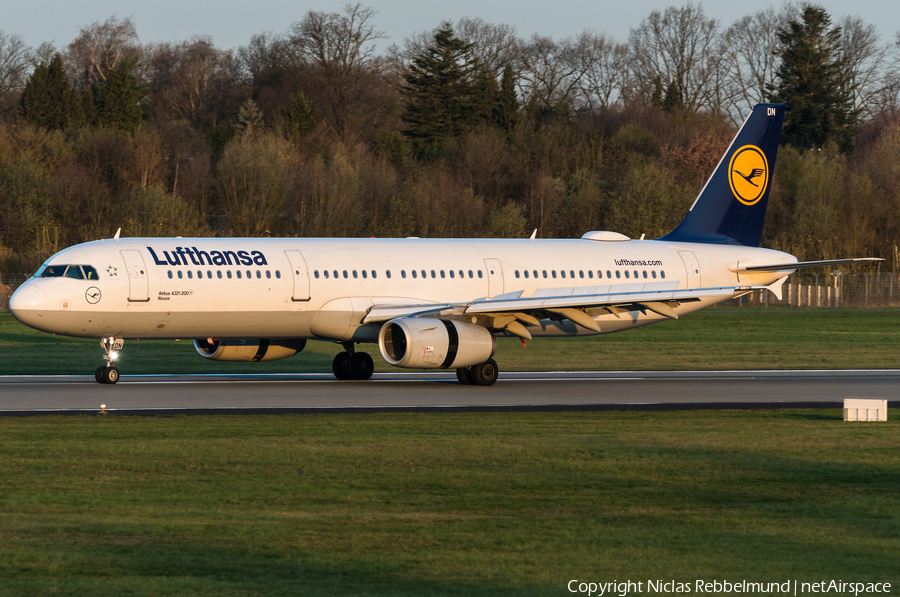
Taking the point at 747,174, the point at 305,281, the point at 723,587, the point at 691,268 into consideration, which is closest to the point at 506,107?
the point at 747,174

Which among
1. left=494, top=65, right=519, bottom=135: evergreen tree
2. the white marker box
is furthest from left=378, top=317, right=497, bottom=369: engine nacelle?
left=494, top=65, right=519, bottom=135: evergreen tree

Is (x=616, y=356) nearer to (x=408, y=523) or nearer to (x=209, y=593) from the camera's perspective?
(x=408, y=523)

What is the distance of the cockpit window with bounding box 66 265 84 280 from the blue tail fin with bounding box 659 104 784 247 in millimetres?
17724

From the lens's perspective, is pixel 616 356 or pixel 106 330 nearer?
pixel 106 330

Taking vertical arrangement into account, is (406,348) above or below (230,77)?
below

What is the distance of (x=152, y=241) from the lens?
29.0 m

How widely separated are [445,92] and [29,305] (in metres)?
76.8

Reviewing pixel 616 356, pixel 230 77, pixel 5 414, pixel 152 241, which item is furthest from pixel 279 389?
pixel 230 77

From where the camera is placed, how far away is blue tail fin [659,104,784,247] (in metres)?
36.0

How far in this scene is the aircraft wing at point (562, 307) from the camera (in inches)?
1109

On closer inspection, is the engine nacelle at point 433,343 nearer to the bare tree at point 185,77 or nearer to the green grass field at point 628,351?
the green grass field at point 628,351

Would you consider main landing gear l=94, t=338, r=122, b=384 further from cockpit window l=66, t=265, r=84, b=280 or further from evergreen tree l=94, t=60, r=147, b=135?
evergreen tree l=94, t=60, r=147, b=135

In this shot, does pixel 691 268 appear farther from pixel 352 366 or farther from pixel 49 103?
pixel 49 103

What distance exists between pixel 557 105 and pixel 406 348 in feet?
278
